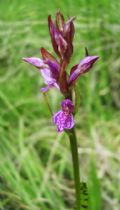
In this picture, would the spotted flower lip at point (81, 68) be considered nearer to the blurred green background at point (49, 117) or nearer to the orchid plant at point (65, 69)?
the orchid plant at point (65, 69)

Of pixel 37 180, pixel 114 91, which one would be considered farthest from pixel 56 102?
pixel 37 180

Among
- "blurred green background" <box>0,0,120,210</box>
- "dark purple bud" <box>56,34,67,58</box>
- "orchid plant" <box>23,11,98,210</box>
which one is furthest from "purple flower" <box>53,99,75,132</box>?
"blurred green background" <box>0,0,120,210</box>

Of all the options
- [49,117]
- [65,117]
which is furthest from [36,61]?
[49,117]

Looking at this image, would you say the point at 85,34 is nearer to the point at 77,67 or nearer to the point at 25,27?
the point at 25,27

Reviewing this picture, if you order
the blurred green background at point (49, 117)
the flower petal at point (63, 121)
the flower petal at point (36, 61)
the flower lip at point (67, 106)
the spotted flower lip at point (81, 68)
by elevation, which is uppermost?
the blurred green background at point (49, 117)

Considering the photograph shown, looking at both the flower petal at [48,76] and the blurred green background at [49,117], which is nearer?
the flower petal at [48,76]

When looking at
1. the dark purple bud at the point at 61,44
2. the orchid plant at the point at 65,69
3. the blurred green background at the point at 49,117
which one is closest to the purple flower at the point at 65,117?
the orchid plant at the point at 65,69
